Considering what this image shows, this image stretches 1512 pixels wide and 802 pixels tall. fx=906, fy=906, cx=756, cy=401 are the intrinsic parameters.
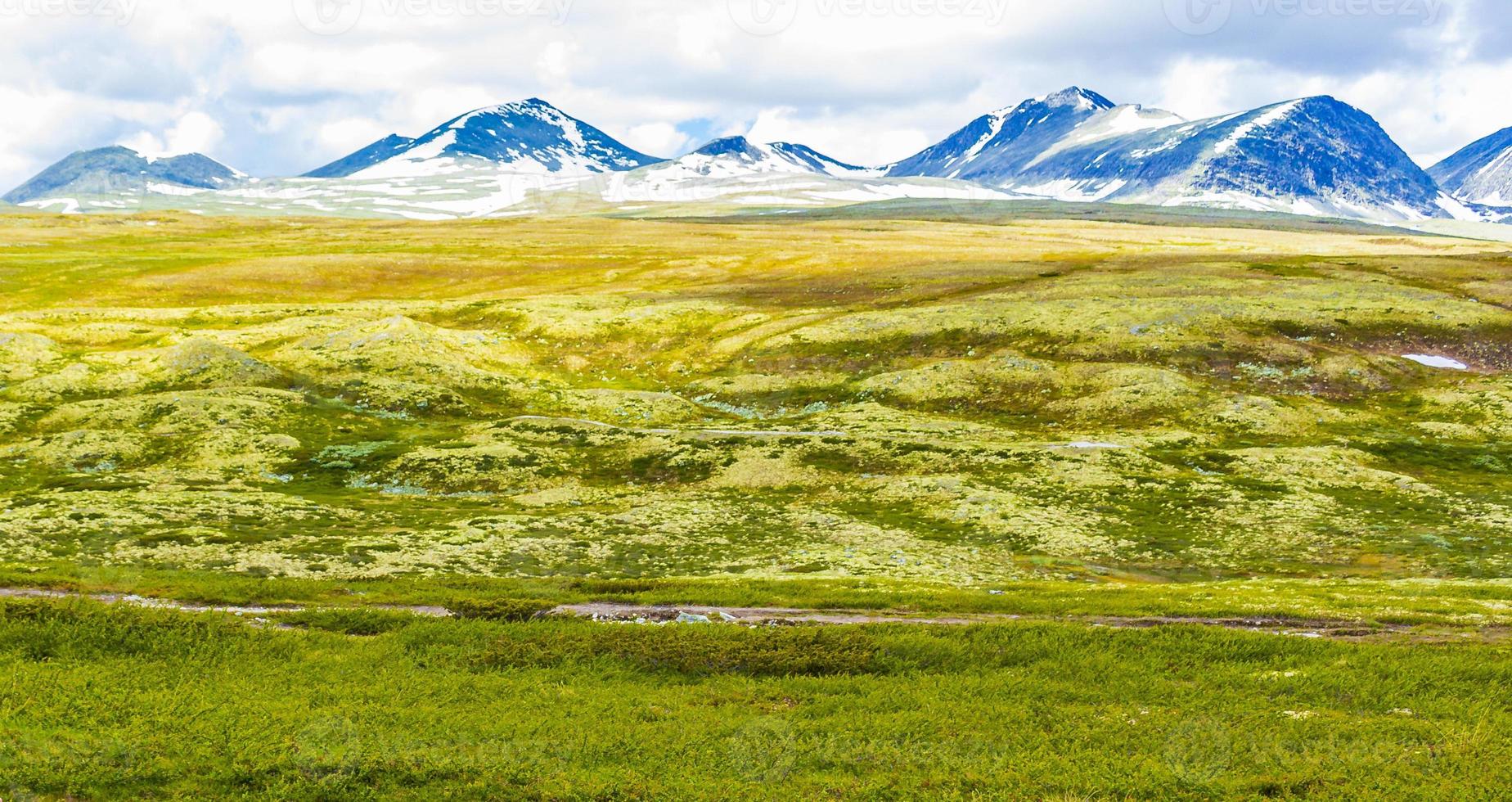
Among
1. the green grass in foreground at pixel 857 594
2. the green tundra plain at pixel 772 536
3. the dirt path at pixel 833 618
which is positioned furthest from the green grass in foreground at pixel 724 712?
the green grass in foreground at pixel 857 594

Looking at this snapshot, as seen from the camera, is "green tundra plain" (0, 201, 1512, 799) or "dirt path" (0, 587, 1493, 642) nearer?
"green tundra plain" (0, 201, 1512, 799)

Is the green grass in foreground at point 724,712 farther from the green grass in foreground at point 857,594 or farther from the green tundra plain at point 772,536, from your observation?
the green grass in foreground at point 857,594

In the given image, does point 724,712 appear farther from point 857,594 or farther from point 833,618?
point 857,594

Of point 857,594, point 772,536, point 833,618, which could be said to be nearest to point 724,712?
point 833,618

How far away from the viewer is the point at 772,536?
2219 inches

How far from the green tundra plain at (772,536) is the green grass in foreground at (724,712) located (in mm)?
132

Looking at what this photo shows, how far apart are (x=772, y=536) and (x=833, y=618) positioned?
20543mm

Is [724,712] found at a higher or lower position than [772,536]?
higher

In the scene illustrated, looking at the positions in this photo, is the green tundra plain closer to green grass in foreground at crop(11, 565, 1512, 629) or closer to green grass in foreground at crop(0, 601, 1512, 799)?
green grass in foreground at crop(0, 601, 1512, 799)

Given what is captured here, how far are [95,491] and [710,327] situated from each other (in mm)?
76330

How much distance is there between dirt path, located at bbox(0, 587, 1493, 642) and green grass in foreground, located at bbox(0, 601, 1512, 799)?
8.24ft

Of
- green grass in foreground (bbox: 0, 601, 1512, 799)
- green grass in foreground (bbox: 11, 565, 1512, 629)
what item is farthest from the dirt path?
green grass in foreground (bbox: 0, 601, 1512, 799)

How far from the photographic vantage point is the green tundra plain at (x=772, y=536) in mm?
22094

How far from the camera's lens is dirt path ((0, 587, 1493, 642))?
107ft
